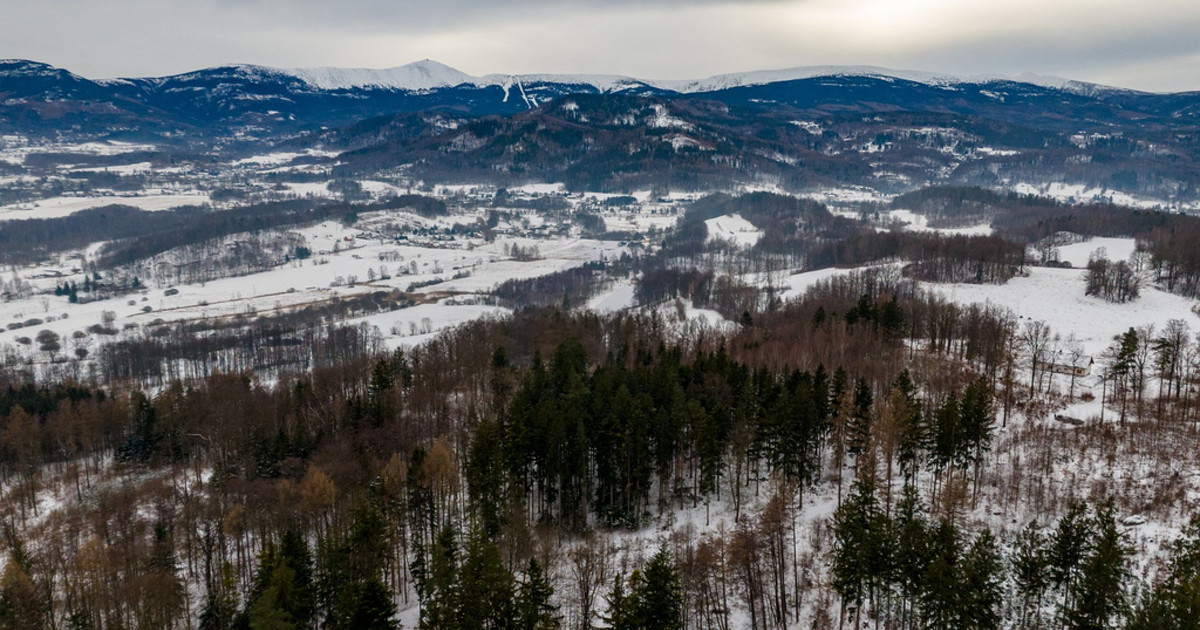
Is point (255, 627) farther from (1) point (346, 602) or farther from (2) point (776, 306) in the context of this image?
(2) point (776, 306)

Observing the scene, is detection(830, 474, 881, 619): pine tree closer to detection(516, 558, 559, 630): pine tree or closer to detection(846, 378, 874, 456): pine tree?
detection(846, 378, 874, 456): pine tree

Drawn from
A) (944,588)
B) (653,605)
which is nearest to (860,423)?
(944,588)

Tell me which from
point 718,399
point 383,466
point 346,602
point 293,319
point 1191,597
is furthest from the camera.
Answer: point 293,319

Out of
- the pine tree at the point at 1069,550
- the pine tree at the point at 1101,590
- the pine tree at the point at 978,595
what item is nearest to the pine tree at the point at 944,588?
the pine tree at the point at 978,595

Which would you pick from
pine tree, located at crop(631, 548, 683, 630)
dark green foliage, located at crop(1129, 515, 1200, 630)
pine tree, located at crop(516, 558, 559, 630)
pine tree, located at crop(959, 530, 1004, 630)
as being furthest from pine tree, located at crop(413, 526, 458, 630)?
dark green foliage, located at crop(1129, 515, 1200, 630)

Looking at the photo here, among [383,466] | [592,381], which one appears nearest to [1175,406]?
[592,381]

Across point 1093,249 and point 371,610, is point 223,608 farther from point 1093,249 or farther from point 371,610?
point 1093,249

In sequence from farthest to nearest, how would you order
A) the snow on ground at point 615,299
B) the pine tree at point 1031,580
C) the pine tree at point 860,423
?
the snow on ground at point 615,299
the pine tree at point 860,423
the pine tree at point 1031,580

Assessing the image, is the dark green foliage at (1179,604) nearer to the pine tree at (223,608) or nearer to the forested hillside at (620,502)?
the forested hillside at (620,502)
